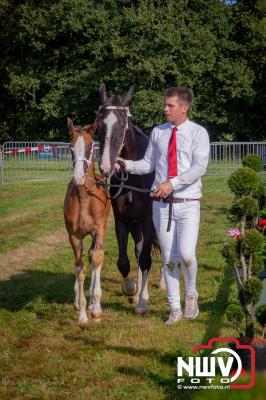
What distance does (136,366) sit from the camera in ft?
16.9

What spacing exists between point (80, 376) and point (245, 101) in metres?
45.4

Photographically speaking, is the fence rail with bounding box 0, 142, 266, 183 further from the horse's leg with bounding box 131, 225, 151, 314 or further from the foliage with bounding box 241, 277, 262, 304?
the foliage with bounding box 241, 277, 262, 304

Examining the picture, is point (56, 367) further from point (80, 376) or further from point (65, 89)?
point (65, 89)

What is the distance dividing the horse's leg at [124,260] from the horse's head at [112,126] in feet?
3.97

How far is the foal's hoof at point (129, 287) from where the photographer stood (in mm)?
7730

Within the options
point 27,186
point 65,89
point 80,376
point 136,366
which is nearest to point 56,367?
point 80,376

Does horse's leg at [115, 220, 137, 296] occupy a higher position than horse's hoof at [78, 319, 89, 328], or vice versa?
horse's leg at [115, 220, 137, 296]

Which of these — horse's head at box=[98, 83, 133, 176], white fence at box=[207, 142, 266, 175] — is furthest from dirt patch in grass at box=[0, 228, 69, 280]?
white fence at box=[207, 142, 266, 175]

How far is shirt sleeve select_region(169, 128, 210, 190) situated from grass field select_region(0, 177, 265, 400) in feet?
4.96

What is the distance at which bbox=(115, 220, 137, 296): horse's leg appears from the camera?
755cm

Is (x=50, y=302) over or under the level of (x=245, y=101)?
under

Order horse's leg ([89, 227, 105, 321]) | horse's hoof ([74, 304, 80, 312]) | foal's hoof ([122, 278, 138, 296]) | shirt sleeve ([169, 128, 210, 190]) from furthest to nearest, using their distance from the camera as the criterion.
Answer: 1. foal's hoof ([122, 278, 138, 296])
2. horse's hoof ([74, 304, 80, 312])
3. horse's leg ([89, 227, 105, 321])
4. shirt sleeve ([169, 128, 210, 190])

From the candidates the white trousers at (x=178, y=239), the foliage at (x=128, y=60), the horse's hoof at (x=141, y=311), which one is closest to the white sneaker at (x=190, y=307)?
the white trousers at (x=178, y=239)

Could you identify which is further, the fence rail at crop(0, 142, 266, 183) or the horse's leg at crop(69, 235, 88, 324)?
the fence rail at crop(0, 142, 266, 183)
